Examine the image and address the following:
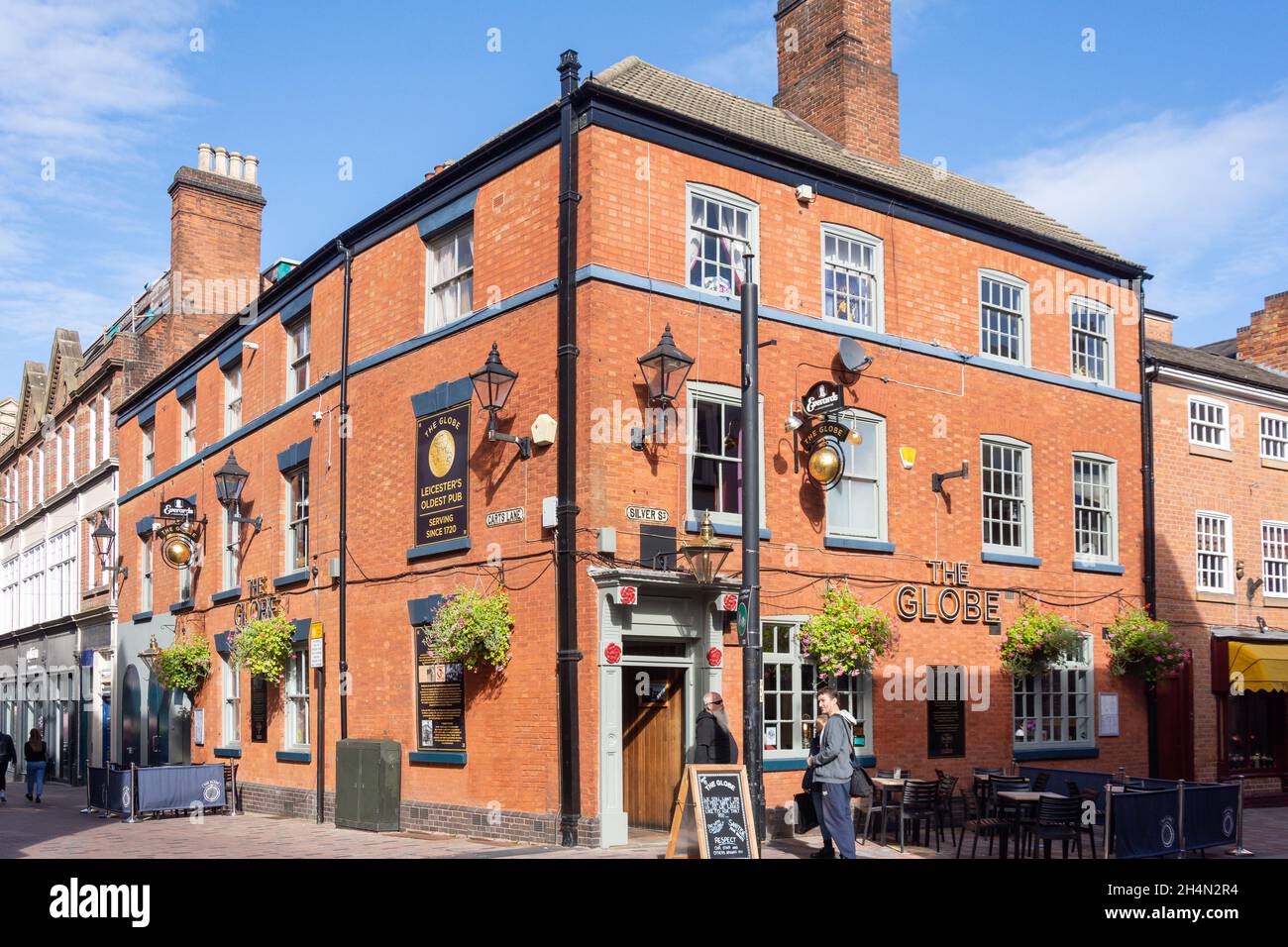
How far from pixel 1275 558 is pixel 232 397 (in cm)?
2032

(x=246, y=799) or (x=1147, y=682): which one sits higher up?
(x=1147, y=682)

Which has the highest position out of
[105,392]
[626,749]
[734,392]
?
[105,392]

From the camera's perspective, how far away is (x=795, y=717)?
16.7 meters

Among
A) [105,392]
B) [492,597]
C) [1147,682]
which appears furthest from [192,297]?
[1147,682]

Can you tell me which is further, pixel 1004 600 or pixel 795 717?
pixel 1004 600

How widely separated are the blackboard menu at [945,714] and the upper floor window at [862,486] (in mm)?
2292

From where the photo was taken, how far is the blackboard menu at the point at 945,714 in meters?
18.2

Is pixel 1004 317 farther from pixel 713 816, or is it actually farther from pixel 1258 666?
pixel 713 816

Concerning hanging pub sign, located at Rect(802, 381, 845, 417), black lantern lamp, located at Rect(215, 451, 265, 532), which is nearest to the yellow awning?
hanging pub sign, located at Rect(802, 381, 845, 417)

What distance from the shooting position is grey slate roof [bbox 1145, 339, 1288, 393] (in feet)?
75.3

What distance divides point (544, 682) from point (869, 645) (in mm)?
4527

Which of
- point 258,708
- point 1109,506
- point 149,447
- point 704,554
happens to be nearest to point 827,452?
point 704,554

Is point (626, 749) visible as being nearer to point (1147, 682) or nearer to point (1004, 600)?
point (1004, 600)

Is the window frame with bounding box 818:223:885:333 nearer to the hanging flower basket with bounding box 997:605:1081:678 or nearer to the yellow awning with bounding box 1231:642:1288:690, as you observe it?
the hanging flower basket with bounding box 997:605:1081:678
